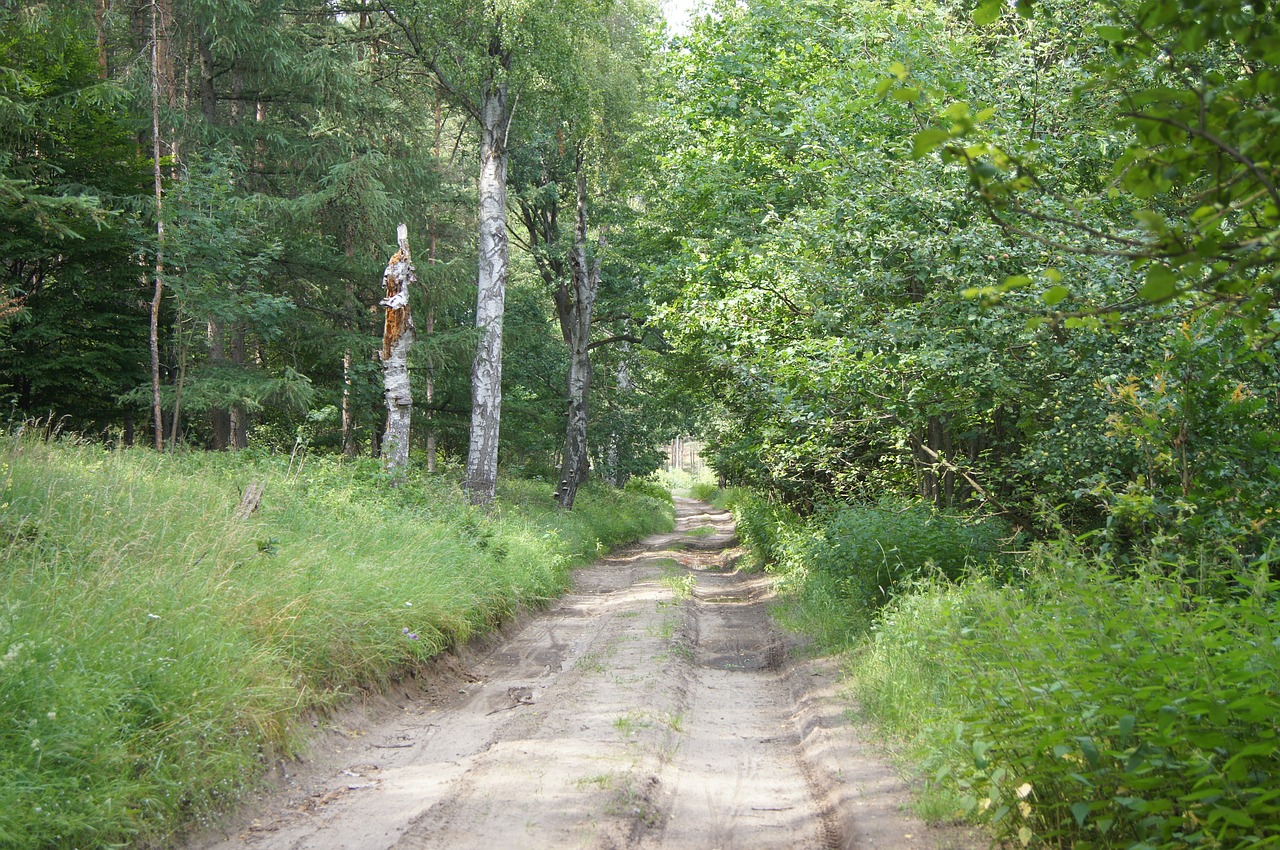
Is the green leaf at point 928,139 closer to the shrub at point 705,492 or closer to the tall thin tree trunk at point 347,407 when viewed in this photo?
the tall thin tree trunk at point 347,407

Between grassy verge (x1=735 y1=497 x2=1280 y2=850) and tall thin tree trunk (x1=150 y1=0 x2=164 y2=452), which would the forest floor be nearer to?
grassy verge (x1=735 y1=497 x2=1280 y2=850)

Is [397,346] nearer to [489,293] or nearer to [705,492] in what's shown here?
[489,293]

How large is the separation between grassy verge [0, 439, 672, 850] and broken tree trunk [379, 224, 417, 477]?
2.91 metres

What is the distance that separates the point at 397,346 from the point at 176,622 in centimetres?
907

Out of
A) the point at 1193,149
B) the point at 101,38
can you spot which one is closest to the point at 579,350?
the point at 101,38

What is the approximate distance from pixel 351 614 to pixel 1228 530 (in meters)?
6.45

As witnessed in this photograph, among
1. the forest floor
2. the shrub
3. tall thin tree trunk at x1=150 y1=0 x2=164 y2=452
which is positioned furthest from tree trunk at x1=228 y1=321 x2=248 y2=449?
the shrub

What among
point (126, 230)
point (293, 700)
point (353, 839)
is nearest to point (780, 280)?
point (293, 700)

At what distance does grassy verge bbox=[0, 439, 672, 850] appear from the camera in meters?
4.12

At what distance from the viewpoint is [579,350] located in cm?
2348

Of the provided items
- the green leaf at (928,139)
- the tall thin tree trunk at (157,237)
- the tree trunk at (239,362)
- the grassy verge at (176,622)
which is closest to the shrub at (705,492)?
the tree trunk at (239,362)

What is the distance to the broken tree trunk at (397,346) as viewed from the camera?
14039 mm

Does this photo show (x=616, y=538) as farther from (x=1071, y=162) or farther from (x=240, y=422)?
(x=1071, y=162)

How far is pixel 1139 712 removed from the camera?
3.79 m
